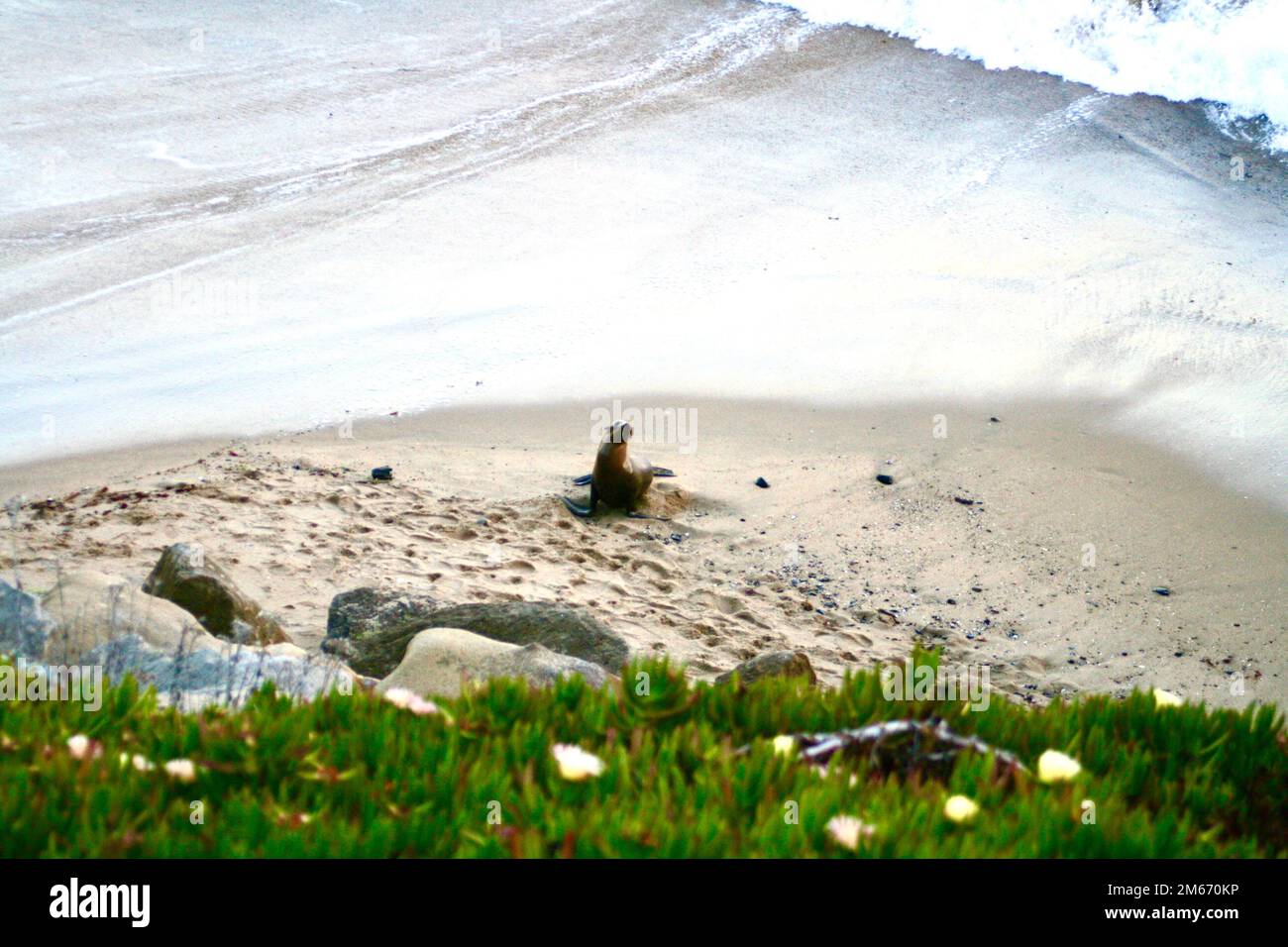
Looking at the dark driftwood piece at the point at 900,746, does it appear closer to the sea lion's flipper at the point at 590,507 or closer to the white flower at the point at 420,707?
the white flower at the point at 420,707

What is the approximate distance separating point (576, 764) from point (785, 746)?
46 cm

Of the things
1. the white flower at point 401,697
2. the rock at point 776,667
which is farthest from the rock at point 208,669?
the rock at point 776,667

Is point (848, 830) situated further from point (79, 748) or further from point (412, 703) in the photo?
point (79, 748)

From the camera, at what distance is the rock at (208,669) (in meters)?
4.01

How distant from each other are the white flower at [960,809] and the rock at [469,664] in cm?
186

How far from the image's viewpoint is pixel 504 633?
224 inches

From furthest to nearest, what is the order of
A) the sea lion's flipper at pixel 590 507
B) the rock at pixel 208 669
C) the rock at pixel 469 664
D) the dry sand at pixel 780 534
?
the sea lion's flipper at pixel 590 507
the dry sand at pixel 780 534
the rock at pixel 469 664
the rock at pixel 208 669

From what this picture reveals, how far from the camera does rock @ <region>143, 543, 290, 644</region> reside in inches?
229

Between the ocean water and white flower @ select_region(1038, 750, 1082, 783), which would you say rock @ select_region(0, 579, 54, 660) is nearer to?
white flower @ select_region(1038, 750, 1082, 783)

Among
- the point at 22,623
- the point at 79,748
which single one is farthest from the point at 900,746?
the point at 22,623

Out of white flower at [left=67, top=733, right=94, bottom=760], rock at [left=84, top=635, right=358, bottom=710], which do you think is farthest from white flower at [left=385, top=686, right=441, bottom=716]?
rock at [left=84, top=635, right=358, bottom=710]
